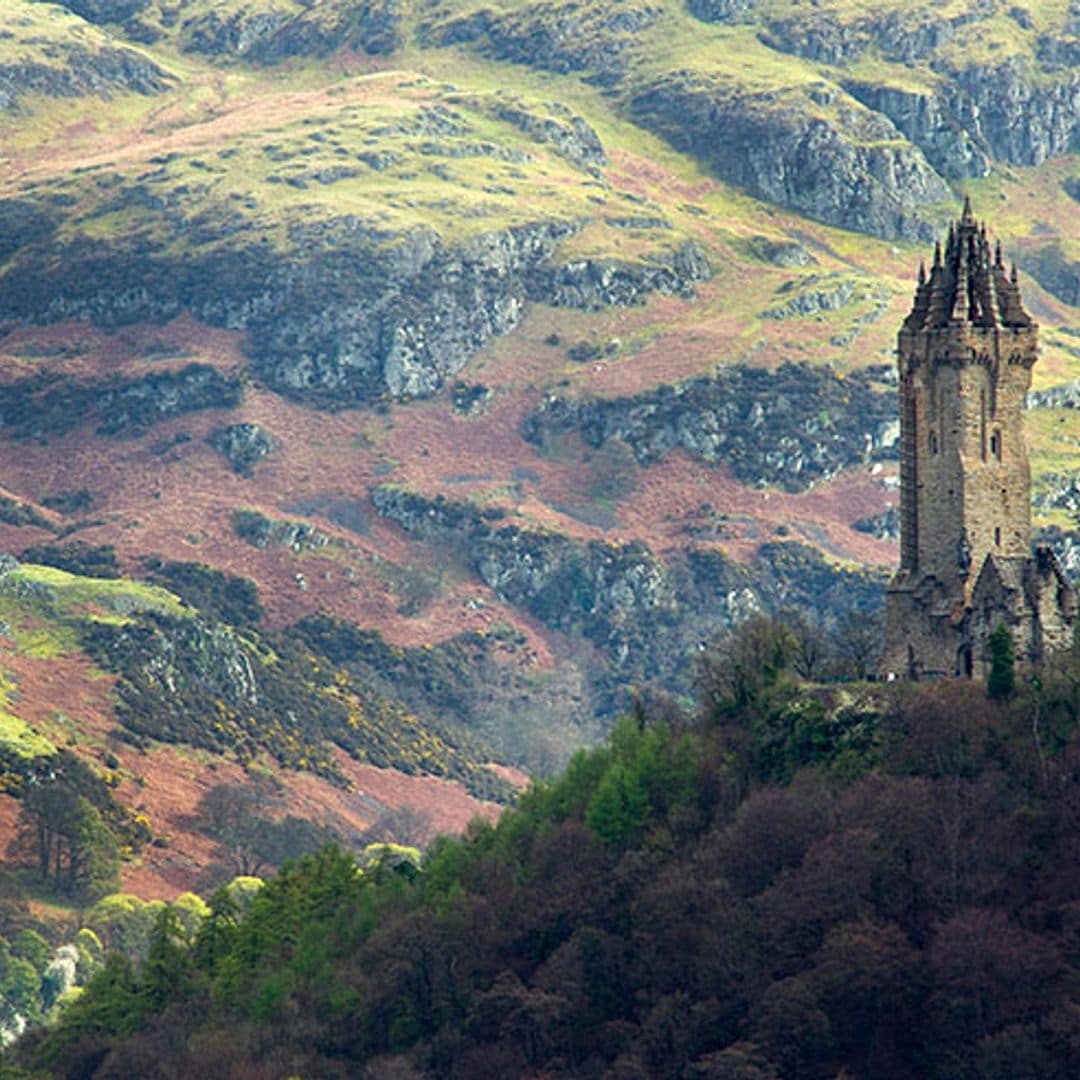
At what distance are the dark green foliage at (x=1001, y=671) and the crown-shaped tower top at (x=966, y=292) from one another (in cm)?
1775

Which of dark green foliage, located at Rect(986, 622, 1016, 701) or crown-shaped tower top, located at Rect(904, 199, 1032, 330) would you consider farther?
crown-shaped tower top, located at Rect(904, 199, 1032, 330)

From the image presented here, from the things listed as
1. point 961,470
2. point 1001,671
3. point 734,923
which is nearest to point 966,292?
point 961,470

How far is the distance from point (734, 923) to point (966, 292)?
114 feet

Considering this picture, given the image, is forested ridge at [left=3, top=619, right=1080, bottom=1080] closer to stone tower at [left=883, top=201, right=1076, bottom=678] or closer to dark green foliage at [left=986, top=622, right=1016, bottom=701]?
dark green foliage at [left=986, top=622, right=1016, bottom=701]

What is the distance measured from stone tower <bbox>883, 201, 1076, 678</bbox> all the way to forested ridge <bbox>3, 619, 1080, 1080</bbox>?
5358 mm

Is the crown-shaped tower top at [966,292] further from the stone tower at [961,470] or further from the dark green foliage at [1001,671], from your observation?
the dark green foliage at [1001,671]

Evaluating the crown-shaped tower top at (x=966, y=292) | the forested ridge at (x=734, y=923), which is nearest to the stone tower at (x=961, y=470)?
the crown-shaped tower top at (x=966, y=292)

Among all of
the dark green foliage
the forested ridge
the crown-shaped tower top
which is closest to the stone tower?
the crown-shaped tower top

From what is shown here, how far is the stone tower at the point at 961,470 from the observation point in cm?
14738

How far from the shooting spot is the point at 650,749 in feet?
487

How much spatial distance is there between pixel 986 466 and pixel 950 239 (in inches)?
442

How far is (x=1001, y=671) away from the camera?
138125mm

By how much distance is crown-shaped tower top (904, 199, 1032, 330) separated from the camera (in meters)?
152

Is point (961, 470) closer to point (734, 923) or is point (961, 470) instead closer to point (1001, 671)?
point (1001, 671)
